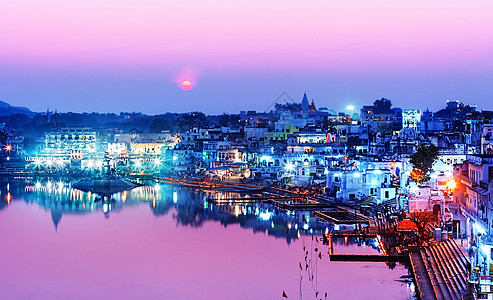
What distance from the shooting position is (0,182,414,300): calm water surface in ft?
57.7

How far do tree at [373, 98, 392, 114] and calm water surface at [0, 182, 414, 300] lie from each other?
119ft

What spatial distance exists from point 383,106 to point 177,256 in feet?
163

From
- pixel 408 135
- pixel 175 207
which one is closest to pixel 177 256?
pixel 175 207

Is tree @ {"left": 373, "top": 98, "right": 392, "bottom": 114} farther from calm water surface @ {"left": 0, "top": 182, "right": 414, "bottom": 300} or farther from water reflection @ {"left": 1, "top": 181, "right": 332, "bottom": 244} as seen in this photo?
calm water surface @ {"left": 0, "top": 182, "right": 414, "bottom": 300}

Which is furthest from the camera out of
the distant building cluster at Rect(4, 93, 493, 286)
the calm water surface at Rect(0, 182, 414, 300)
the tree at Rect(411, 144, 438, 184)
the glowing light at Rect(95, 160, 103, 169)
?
the glowing light at Rect(95, 160, 103, 169)

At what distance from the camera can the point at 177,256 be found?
71.4 feet

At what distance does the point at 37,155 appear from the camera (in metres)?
61.3

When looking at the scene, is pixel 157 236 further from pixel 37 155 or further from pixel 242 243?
pixel 37 155

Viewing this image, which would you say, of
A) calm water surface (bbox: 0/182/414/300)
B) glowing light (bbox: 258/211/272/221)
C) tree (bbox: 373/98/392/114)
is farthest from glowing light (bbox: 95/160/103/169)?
glowing light (bbox: 258/211/272/221)

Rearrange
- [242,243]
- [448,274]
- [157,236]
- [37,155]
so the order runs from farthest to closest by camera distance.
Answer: [37,155] → [157,236] → [242,243] → [448,274]

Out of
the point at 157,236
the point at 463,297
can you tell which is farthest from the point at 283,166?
the point at 463,297

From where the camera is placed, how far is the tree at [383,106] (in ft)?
215

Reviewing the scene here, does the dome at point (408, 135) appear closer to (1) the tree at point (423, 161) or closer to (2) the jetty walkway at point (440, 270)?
(1) the tree at point (423, 161)

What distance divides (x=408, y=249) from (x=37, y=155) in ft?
156
